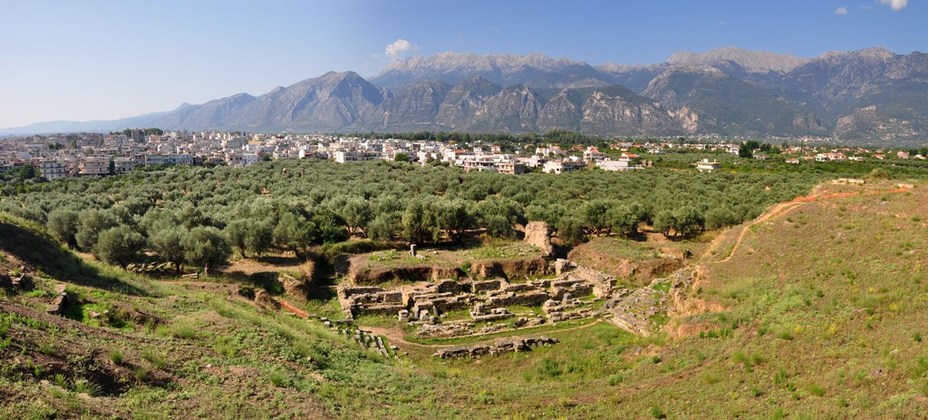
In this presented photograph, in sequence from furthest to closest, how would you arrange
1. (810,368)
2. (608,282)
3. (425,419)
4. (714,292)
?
1. (608,282)
2. (714,292)
3. (810,368)
4. (425,419)

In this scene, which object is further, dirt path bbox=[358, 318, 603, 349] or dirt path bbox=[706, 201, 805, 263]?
dirt path bbox=[706, 201, 805, 263]

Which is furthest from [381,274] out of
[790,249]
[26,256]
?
[790,249]

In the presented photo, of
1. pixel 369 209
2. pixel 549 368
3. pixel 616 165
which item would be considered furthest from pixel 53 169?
pixel 549 368

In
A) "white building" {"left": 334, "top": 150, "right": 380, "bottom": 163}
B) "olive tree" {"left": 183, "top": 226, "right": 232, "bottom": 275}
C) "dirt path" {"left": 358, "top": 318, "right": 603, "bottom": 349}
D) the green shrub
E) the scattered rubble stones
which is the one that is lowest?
"dirt path" {"left": 358, "top": 318, "right": 603, "bottom": 349}

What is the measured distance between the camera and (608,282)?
3200cm

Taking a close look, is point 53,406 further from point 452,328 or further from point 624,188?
point 624,188

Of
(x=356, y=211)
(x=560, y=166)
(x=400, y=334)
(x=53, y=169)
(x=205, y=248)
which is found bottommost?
(x=400, y=334)

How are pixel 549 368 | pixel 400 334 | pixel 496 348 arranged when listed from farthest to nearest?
1. pixel 400 334
2. pixel 496 348
3. pixel 549 368

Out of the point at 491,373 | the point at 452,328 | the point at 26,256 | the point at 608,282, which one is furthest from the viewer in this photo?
the point at 608,282

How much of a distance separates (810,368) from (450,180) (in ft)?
221

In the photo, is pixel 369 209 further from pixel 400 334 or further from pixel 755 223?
pixel 755 223

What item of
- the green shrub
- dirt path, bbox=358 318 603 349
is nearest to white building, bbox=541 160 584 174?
dirt path, bbox=358 318 603 349

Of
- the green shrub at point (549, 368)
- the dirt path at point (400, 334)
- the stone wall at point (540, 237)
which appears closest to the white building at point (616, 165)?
the stone wall at point (540, 237)

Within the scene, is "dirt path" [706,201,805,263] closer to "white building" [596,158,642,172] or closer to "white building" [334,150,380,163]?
"white building" [596,158,642,172]
